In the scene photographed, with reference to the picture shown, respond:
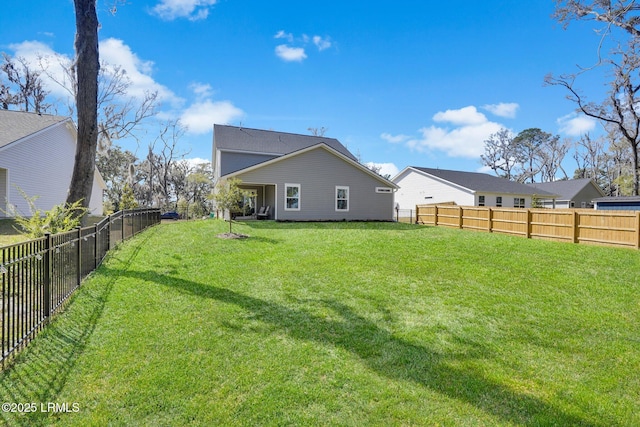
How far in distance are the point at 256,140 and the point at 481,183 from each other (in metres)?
19.4

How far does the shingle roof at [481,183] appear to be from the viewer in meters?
26.3

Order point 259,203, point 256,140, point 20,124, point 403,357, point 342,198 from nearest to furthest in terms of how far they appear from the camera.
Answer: point 403,357 → point 20,124 → point 342,198 → point 259,203 → point 256,140

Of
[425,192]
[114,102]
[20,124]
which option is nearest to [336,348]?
[20,124]

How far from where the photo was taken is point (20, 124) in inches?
599

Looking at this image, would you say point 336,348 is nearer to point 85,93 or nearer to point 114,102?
point 85,93

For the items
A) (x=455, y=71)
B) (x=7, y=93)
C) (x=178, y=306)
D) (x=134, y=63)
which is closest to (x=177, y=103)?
(x=134, y=63)

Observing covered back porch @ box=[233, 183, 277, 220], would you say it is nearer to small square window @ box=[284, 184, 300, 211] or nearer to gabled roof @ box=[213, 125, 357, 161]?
small square window @ box=[284, 184, 300, 211]

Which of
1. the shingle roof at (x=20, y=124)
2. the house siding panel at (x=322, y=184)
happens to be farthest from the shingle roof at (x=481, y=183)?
the shingle roof at (x=20, y=124)

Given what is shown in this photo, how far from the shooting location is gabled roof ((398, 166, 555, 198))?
26.2 meters

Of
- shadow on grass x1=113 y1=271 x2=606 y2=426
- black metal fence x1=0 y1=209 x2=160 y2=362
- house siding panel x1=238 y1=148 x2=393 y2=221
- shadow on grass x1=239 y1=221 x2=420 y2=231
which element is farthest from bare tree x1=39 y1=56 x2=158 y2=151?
shadow on grass x1=113 y1=271 x2=606 y2=426

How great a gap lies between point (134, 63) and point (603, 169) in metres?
59.1

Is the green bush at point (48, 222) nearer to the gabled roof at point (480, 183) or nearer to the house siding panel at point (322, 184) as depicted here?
the house siding panel at point (322, 184)

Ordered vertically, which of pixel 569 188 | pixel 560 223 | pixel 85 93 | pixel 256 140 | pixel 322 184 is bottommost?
pixel 560 223

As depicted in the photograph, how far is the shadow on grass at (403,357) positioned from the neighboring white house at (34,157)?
37.8 feet
